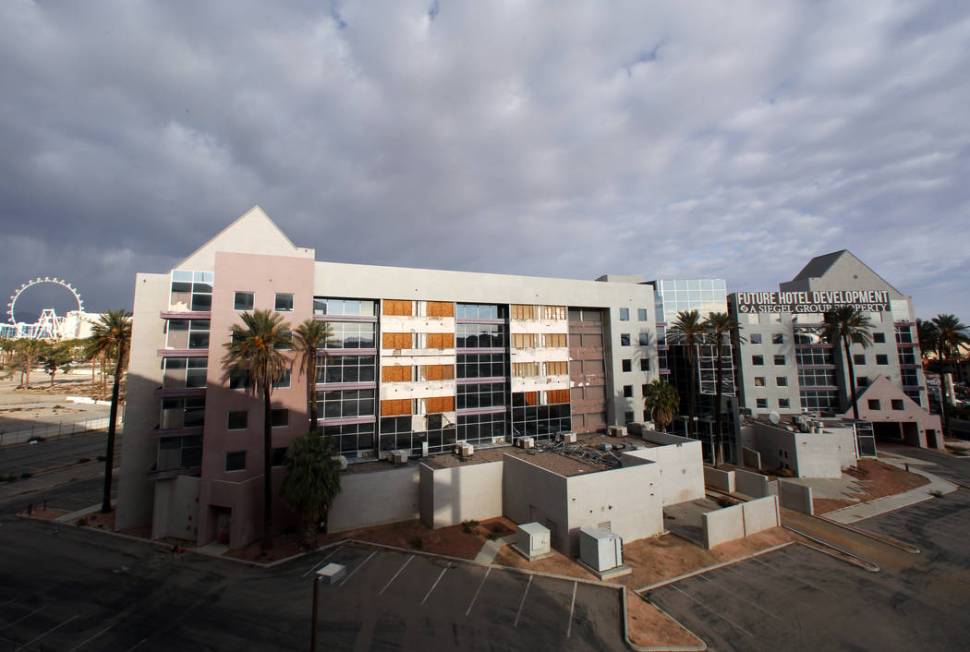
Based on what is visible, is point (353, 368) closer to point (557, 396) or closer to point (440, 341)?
point (440, 341)

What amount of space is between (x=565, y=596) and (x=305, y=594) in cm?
1791

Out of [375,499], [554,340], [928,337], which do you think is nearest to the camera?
[375,499]

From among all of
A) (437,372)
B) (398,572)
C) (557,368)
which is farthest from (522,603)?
(557,368)

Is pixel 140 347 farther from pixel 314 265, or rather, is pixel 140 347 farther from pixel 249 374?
pixel 314 265

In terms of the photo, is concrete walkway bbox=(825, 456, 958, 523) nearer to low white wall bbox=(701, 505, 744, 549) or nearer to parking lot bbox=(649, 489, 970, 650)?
parking lot bbox=(649, 489, 970, 650)

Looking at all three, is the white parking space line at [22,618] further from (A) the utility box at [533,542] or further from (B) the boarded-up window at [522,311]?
(B) the boarded-up window at [522,311]

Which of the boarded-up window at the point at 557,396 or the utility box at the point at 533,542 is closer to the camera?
the utility box at the point at 533,542

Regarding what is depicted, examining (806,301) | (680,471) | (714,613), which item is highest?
(806,301)

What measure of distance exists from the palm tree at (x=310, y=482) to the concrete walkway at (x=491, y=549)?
13165 mm

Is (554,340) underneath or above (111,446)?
above

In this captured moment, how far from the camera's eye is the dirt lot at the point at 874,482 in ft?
144

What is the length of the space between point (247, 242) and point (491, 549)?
1476 inches

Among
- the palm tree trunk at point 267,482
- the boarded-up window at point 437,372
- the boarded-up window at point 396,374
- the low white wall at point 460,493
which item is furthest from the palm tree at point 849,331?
the palm tree trunk at point 267,482

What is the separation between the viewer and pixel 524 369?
5453cm
